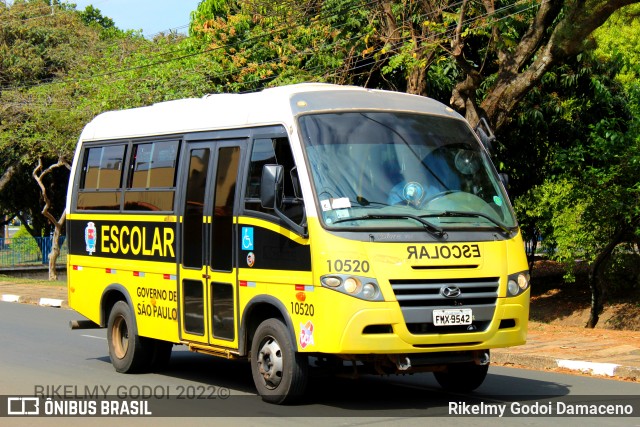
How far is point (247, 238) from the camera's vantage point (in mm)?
9906

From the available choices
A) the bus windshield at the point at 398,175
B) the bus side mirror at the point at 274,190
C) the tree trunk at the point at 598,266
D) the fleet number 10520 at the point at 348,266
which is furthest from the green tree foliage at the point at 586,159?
the fleet number 10520 at the point at 348,266

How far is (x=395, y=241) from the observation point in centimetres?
887

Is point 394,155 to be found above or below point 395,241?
above

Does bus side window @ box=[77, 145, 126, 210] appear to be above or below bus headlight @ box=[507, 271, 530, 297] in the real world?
above

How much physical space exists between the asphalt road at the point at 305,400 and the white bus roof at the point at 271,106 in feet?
8.86

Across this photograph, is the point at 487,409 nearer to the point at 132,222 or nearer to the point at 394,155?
the point at 394,155

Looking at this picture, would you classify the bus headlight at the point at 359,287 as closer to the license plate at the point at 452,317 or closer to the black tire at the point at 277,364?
the license plate at the point at 452,317

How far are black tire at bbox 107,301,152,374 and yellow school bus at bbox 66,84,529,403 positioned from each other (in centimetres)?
46

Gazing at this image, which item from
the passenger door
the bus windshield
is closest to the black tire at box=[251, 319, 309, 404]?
the passenger door

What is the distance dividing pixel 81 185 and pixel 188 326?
3512mm

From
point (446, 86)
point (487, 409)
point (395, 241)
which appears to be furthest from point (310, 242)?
point (446, 86)

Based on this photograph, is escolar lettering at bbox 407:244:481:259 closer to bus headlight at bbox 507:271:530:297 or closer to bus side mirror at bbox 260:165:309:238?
bus headlight at bbox 507:271:530:297

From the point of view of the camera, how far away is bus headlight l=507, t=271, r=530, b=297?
9.34 m

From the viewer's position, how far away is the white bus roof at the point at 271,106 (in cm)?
977
